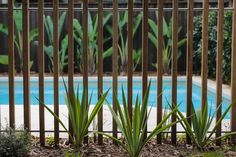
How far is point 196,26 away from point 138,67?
2.50m

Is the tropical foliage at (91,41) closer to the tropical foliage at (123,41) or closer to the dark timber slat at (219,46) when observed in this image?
the tropical foliage at (123,41)

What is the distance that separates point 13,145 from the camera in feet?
12.5

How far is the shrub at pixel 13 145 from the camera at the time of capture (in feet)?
12.5

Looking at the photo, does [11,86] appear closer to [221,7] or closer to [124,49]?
[221,7]

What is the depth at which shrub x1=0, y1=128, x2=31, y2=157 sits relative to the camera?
381 centimetres

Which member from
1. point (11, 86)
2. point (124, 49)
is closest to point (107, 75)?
point (124, 49)

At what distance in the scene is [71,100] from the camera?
4.27 meters

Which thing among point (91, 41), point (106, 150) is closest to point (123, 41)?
point (91, 41)

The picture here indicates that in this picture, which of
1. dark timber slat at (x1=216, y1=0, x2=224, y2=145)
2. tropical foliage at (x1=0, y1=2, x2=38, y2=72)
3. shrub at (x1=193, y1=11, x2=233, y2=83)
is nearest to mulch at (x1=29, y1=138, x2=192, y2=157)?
dark timber slat at (x1=216, y1=0, x2=224, y2=145)

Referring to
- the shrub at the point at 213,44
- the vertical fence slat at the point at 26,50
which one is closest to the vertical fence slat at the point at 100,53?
the vertical fence slat at the point at 26,50

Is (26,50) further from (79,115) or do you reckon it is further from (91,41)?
(91,41)

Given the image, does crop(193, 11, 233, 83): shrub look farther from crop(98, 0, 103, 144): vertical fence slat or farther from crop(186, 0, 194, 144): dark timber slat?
crop(98, 0, 103, 144): vertical fence slat

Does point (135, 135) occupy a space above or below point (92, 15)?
below

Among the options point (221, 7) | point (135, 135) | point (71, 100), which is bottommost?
point (135, 135)
